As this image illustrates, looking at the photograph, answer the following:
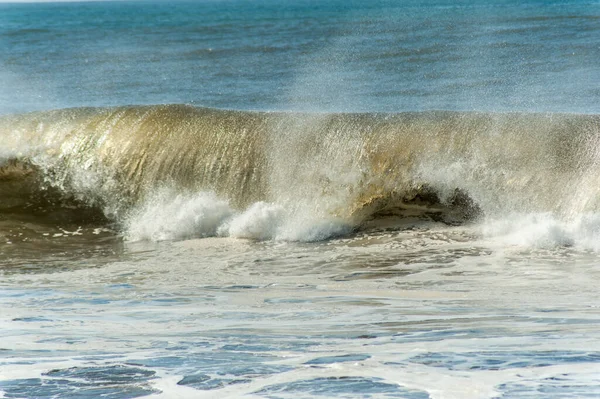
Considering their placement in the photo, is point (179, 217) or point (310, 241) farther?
point (179, 217)

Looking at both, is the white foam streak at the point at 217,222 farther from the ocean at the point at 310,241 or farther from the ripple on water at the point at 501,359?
the ripple on water at the point at 501,359

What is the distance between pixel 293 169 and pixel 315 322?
478cm

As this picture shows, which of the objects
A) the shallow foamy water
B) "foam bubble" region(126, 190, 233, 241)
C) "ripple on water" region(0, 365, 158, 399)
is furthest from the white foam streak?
"ripple on water" region(0, 365, 158, 399)

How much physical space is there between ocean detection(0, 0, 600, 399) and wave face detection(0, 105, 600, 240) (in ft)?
0.09

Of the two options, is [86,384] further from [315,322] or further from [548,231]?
[548,231]

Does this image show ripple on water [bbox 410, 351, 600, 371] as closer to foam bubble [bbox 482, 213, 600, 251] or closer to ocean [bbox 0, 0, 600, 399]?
ocean [bbox 0, 0, 600, 399]

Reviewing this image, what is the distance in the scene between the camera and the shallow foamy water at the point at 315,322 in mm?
5328

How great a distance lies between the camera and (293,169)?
11.4 meters

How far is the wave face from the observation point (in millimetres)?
10359

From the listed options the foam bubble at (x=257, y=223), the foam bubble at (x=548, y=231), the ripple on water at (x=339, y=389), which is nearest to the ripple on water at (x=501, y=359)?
the ripple on water at (x=339, y=389)

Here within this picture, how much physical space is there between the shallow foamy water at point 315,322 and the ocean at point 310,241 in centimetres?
2

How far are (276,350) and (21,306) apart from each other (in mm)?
2521

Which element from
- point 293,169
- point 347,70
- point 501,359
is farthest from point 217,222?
point 347,70

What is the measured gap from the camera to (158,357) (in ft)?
19.4
